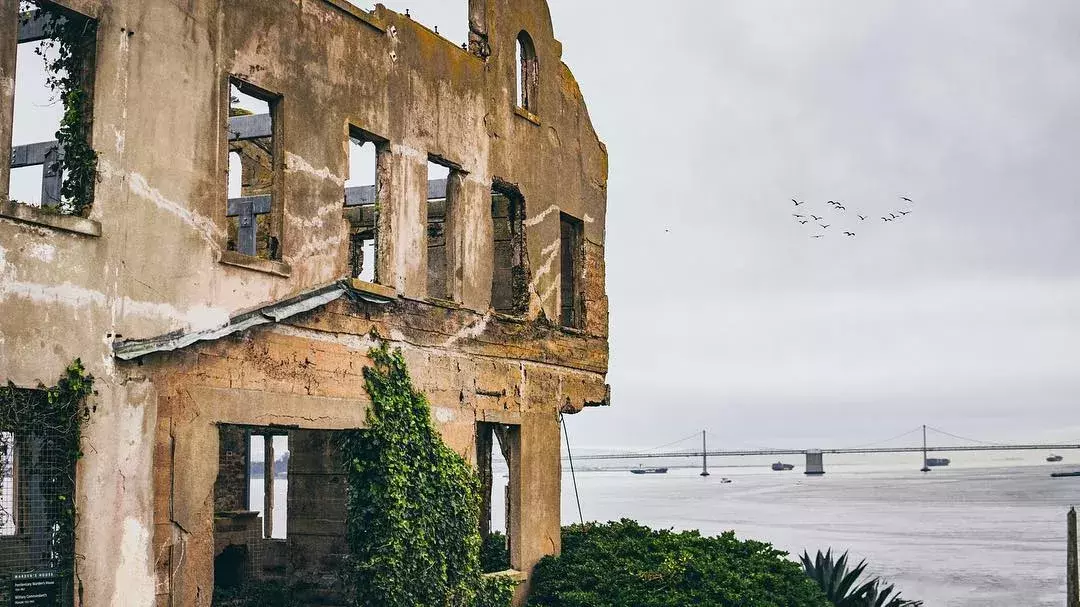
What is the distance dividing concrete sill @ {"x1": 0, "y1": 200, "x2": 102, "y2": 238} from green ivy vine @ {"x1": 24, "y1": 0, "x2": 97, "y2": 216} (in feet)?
0.56

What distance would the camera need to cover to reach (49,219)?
32.5ft

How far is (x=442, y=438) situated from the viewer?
14.9 metres

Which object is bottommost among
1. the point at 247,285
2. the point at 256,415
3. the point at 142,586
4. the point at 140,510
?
the point at 142,586

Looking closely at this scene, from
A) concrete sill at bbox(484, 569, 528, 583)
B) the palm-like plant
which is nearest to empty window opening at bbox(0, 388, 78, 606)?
concrete sill at bbox(484, 569, 528, 583)

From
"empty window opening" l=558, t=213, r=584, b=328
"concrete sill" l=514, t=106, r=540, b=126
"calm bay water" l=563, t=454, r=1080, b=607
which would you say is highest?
"concrete sill" l=514, t=106, r=540, b=126

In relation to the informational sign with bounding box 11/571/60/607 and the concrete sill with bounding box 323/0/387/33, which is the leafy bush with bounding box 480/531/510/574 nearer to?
the concrete sill with bounding box 323/0/387/33

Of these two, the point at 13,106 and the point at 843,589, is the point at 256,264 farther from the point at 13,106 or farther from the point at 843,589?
the point at 843,589

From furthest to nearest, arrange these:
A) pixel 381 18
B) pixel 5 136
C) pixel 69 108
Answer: pixel 381 18, pixel 69 108, pixel 5 136

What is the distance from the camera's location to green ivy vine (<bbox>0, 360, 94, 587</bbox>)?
986 cm

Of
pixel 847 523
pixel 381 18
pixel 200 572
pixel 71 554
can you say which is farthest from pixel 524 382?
pixel 847 523

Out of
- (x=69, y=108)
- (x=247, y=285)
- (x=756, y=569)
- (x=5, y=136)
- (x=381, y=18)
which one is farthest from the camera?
(x=756, y=569)

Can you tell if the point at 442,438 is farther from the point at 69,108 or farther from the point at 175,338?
the point at 69,108

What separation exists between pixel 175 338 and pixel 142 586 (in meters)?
2.19

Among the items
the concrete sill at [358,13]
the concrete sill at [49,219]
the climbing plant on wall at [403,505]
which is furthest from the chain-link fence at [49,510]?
the concrete sill at [358,13]
